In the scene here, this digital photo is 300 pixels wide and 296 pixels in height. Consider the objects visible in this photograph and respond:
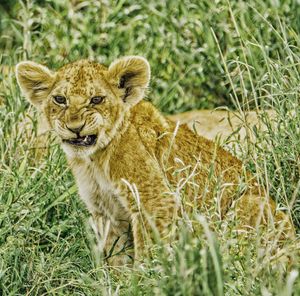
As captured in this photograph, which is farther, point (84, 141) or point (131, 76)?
point (131, 76)

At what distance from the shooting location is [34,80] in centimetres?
736

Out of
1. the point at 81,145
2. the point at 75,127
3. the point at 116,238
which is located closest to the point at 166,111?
the point at 116,238

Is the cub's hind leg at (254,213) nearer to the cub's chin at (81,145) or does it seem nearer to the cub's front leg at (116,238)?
the cub's front leg at (116,238)

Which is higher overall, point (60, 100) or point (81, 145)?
point (60, 100)

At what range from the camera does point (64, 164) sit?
8008 mm

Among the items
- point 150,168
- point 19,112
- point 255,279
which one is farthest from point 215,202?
point 19,112

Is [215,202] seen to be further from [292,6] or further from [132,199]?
[292,6]

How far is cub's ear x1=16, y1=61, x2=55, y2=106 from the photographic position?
7297mm

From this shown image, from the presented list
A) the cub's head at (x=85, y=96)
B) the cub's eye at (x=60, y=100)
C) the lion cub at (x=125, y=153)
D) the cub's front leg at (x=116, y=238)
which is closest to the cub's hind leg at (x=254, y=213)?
the lion cub at (x=125, y=153)

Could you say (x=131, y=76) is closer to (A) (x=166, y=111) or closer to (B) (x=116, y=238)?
(B) (x=116, y=238)

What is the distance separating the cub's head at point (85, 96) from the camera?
6922 mm

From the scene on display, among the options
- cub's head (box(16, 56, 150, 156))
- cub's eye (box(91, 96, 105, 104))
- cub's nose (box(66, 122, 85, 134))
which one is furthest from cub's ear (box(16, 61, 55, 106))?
cub's nose (box(66, 122, 85, 134))

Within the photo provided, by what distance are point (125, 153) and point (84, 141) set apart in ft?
0.89

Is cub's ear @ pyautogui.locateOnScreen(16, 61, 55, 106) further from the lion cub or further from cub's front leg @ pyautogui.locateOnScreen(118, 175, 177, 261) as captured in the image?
cub's front leg @ pyautogui.locateOnScreen(118, 175, 177, 261)
